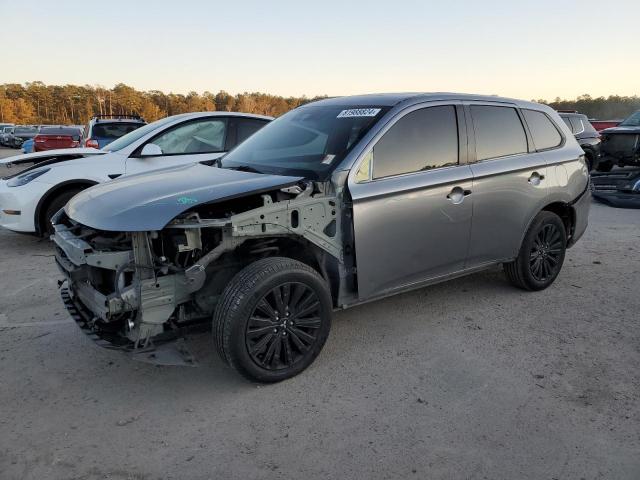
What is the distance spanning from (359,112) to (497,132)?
1.29m

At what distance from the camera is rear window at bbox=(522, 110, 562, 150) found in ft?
15.1

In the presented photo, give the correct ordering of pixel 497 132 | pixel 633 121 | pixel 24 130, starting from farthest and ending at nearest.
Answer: pixel 24 130, pixel 633 121, pixel 497 132

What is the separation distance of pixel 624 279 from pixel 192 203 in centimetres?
459

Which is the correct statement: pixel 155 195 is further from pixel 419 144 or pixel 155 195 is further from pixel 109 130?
pixel 109 130

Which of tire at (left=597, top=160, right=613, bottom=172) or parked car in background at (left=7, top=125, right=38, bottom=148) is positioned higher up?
parked car in background at (left=7, top=125, right=38, bottom=148)

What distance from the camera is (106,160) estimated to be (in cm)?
638

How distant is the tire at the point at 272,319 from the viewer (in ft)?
9.73

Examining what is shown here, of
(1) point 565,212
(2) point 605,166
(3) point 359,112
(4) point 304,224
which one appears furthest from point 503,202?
(2) point 605,166

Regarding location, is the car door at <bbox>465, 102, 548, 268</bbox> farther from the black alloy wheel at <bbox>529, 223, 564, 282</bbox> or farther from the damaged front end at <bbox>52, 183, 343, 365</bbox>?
the damaged front end at <bbox>52, 183, 343, 365</bbox>

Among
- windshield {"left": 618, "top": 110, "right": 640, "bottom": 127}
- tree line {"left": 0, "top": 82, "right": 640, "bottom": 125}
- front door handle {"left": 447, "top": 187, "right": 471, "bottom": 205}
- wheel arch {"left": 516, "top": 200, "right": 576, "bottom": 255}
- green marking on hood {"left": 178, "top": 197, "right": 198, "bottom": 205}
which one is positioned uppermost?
tree line {"left": 0, "top": 82, "right": 640, "bottom": 125}

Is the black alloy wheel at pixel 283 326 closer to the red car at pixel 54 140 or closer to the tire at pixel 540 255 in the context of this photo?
the tire at pixel 540 255

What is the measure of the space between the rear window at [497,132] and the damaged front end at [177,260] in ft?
5.25

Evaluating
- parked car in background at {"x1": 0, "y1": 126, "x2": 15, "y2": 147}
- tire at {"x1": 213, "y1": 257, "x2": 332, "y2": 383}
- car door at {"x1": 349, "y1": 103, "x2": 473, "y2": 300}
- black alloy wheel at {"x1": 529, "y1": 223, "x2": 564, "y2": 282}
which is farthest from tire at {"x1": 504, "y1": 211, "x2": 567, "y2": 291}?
parked car in background at {"x1": 0, "y1": 126, "x2": 15, "y2": 147}

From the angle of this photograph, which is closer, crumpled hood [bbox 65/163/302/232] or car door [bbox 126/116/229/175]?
crumpled hood [bbox 65/163/302/232]
